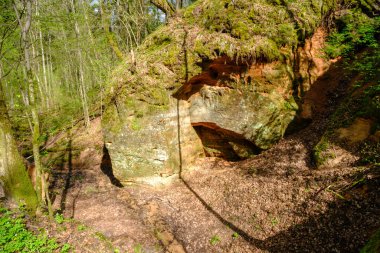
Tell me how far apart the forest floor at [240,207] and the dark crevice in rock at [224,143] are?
405 mm

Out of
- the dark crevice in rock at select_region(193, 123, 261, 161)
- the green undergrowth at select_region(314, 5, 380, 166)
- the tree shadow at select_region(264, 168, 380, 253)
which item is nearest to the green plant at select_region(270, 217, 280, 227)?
the tree shadow at select_region(264, 168, 380, 253)

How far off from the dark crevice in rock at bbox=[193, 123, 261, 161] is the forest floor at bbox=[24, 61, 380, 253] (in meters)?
0.40

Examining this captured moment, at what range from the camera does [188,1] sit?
51.4 ft

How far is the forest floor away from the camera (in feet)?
13.8

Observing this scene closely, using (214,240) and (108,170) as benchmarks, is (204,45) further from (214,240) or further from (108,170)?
(108,170)

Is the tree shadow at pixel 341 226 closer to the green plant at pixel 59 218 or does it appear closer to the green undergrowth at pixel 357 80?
the green undergrowth at pixel 357 80

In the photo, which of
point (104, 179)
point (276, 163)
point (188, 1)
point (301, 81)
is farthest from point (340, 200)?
point (188, 1)

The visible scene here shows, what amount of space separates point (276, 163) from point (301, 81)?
3.53 meters

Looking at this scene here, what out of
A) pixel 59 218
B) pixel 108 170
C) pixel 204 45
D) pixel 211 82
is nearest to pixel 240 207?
pixel 211 82

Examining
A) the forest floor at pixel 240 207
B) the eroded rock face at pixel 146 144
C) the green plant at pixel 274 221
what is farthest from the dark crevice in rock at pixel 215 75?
the green plant at pixel 274 221

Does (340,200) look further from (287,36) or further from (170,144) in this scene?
(287,36)

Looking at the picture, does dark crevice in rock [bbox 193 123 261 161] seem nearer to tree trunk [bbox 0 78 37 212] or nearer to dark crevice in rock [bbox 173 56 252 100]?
dark crevice in rock [bbox 173 56 252 100]

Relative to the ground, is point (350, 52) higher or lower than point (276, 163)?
higher

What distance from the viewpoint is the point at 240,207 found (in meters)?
5.82
